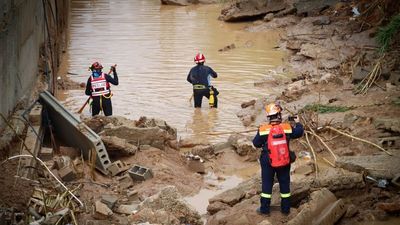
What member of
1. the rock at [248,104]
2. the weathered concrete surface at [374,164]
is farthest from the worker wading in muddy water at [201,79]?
the weathered concrete surface at [374,164]

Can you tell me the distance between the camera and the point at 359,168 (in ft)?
31.7

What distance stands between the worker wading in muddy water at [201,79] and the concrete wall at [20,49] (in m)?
3.39

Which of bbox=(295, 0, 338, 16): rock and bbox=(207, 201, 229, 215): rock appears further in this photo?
bbox=(295, 0, 338, 16): rock

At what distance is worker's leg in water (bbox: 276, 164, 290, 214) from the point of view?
27.6ft

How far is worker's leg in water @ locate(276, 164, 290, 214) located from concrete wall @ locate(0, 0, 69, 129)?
4461mm

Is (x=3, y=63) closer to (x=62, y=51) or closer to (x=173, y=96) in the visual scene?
(x=173, y=96)

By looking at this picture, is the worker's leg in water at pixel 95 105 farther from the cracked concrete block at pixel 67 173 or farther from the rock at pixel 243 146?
the cracked concrete block at pixel 67 173

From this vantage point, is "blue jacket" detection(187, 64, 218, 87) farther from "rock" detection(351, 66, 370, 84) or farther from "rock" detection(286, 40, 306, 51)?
"rock" detection(286, 40, 306, 51)

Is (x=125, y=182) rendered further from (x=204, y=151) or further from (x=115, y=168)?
(x=204, y=151)

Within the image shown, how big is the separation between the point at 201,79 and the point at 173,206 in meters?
6.41

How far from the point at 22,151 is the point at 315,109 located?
6.40 m

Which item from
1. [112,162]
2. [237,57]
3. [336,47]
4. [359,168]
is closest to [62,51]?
[237,57]

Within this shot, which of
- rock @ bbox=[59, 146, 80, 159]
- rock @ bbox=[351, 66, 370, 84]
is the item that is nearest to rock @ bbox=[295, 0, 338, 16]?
rock @ bbox=[351, 66, 370, 84]

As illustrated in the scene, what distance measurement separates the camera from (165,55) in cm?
2105
